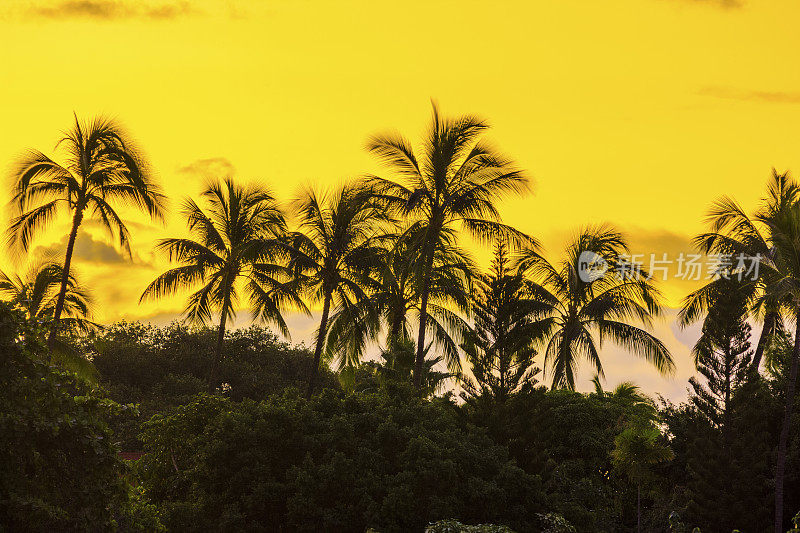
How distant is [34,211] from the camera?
26.9 meters

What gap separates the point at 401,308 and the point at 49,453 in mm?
19671

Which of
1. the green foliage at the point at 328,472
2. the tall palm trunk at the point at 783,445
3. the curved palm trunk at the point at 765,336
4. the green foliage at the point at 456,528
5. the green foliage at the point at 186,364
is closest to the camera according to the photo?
the green foliage at the point at 456,528

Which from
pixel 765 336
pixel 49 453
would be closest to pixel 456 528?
pixel 49 453

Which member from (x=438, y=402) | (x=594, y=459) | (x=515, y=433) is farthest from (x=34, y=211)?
(x=594, y=459)

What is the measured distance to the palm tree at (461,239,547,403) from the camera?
29.6 m

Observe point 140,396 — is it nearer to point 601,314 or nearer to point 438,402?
point 438,402

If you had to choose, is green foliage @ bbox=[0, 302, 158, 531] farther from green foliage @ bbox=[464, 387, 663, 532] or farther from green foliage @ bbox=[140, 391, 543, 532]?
green foliage @ bbox=[464, 387, 663, 532]

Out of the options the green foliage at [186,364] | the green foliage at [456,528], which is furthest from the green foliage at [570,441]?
the green foliage at [186,364]

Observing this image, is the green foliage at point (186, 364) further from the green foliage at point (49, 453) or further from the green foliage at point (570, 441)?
the green foliage at point (49, 453)

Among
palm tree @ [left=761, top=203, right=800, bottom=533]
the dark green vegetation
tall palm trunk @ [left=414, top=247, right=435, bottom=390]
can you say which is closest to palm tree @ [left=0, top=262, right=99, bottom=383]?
the dark green vegetation

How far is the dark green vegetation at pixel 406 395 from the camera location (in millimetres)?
14891

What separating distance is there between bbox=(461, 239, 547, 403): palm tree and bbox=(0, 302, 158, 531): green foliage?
1677cm

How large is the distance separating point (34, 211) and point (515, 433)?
1657 centimetres

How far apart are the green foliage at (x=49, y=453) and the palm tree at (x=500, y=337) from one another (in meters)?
16.8
